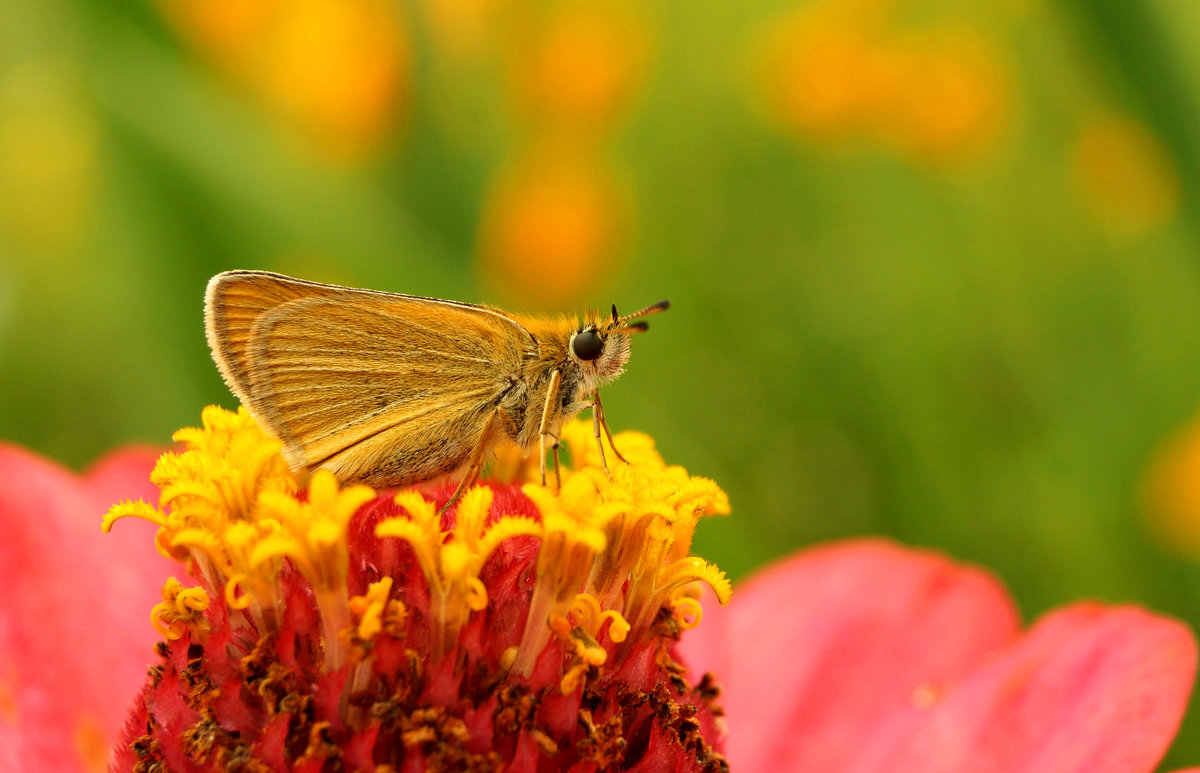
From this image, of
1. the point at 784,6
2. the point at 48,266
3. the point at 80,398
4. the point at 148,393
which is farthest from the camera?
the point at 784,6

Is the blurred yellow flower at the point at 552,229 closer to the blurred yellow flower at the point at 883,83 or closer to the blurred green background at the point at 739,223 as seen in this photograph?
the blurred green background at the point at 739,223

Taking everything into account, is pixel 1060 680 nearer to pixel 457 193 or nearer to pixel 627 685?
pixel 627 685

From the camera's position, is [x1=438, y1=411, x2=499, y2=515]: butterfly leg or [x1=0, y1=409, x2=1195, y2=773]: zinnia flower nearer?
[x1=0, y1=409, x2=1195, y2=773]: zinnia flower

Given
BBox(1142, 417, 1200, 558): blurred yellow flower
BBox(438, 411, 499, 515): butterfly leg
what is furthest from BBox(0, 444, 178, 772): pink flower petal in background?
BBox(1142, 417, 1200, 558): blurred yellow flower

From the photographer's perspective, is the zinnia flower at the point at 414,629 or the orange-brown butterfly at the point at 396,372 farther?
the orange-brown butterfly at the point at 396,372

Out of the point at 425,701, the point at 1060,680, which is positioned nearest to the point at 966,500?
the point at 1060,680

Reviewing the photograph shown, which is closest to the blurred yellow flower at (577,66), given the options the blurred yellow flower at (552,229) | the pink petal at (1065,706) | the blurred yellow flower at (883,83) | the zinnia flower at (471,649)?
the blurred yellow flower at (552,229)

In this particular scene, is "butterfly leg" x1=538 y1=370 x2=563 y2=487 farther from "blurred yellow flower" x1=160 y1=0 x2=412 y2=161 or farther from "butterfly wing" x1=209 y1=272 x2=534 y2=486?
"blurred yellow flower" x1=160 y1=0 x2=412 y2=161
